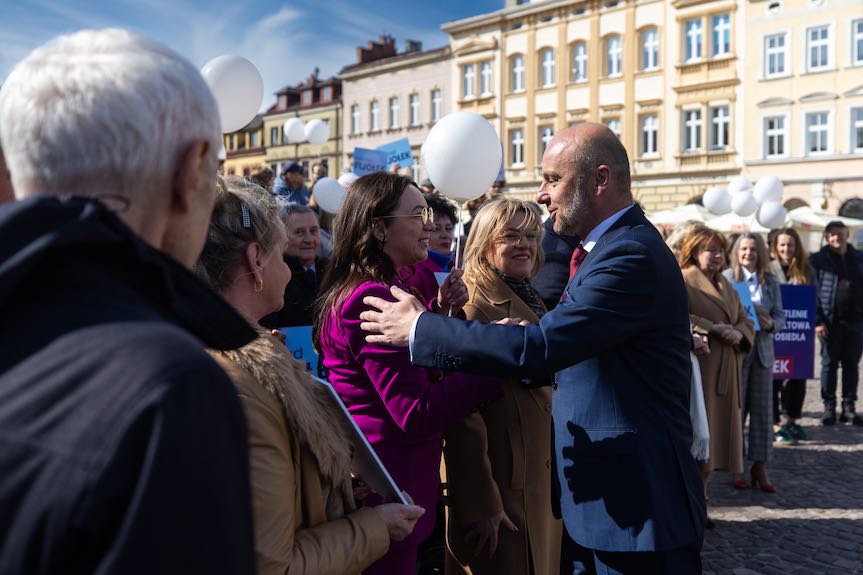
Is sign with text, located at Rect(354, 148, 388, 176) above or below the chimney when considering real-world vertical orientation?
below

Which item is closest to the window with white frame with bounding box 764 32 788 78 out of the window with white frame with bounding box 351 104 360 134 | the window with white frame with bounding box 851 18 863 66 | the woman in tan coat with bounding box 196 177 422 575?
the window with white frame with bounding box 851 18 863 66

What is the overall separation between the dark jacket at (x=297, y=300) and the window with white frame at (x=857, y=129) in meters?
28.3

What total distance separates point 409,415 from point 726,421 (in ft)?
13.9

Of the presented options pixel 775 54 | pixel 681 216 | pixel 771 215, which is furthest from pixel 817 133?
pixel 771 215

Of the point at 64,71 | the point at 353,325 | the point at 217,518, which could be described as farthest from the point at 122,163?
the point at 353,325

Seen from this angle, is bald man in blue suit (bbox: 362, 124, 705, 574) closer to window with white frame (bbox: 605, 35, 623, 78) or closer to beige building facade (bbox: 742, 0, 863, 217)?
beige building facade (bbox: 742, 0, 863, 217)

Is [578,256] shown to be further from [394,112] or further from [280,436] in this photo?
[394,112]

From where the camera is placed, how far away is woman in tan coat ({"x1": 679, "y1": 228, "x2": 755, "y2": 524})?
6094 millimetres

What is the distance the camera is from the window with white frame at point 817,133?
29.0m

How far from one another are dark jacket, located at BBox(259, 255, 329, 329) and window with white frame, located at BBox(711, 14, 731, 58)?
29895 mm

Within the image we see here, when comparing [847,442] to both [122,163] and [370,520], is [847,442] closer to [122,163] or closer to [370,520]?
[370,520]

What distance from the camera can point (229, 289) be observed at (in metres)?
2.16

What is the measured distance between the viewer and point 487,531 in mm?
3154

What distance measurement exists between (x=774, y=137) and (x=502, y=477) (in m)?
30.3
